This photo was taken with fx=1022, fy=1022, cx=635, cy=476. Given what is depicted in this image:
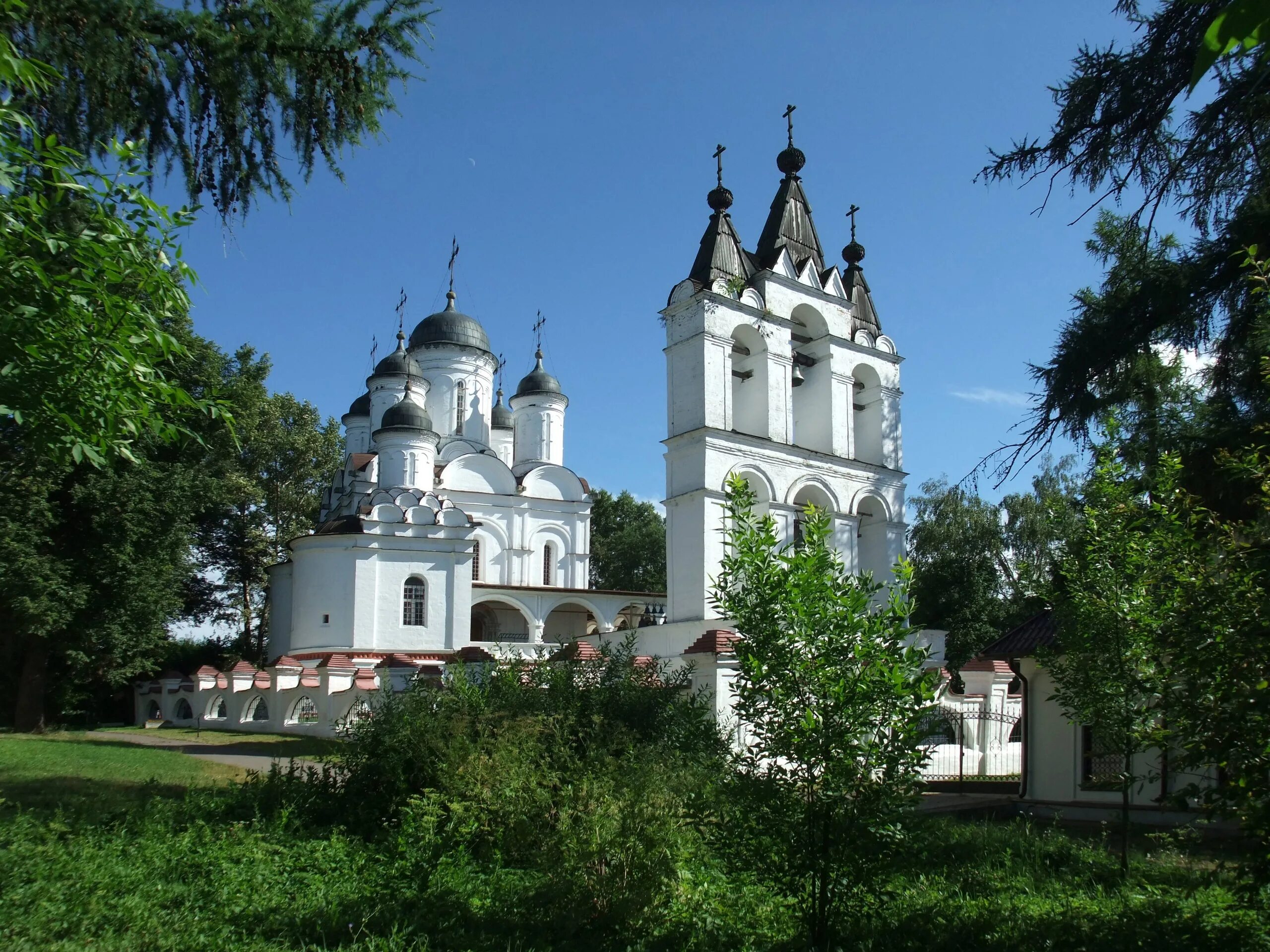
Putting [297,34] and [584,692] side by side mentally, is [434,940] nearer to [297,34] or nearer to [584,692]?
[584,692]

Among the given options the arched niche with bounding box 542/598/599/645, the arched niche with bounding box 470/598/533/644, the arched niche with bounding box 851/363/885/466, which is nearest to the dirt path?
the arched niche with bounding box 851/363/885/466

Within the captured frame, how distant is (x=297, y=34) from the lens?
25.5 ft

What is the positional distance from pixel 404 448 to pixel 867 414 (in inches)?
821

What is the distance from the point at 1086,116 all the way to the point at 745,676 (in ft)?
17.7

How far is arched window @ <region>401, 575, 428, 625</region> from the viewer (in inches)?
1280

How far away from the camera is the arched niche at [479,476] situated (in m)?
38.5

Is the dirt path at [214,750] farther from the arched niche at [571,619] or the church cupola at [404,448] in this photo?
the arched niche at [571,619]

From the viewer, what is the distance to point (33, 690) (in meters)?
23.9

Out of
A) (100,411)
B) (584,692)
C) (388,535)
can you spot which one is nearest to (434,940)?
(100,411)

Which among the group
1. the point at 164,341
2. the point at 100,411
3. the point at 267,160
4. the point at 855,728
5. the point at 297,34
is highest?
the point at 297,34

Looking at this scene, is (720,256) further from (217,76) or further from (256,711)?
(256,711)

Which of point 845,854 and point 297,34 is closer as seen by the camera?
point 845,854

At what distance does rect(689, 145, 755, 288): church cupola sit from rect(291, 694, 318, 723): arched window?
1396 cm

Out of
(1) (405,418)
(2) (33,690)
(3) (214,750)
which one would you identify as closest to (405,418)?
(1) (405,418)
